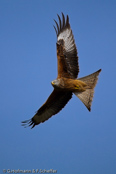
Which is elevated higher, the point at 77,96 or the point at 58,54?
the point at 58,54

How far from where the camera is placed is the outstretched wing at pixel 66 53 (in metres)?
7.13

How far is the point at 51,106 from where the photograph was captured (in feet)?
26.4

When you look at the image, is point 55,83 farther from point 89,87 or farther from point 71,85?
point 89,87

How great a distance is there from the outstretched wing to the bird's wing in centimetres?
74

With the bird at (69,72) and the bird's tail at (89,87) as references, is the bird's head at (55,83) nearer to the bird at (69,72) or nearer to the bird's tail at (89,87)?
the bird at (69,72)

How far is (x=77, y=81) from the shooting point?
283 inches

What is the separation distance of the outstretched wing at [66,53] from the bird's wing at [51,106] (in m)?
0.74

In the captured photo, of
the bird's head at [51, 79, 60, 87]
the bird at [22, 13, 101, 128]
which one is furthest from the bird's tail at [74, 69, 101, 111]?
the bird's head at [51, 79, 60, 87]

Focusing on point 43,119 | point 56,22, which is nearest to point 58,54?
point 56,22

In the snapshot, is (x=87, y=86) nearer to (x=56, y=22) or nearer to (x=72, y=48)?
(x=72, y=48)

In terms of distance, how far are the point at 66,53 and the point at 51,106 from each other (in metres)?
1.69

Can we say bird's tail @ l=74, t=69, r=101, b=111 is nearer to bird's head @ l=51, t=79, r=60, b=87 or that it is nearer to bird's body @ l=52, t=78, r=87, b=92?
bird's body @ l=52, t=78, r=87, b=92

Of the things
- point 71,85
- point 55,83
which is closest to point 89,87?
point 71,85

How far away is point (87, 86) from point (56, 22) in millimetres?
1917
